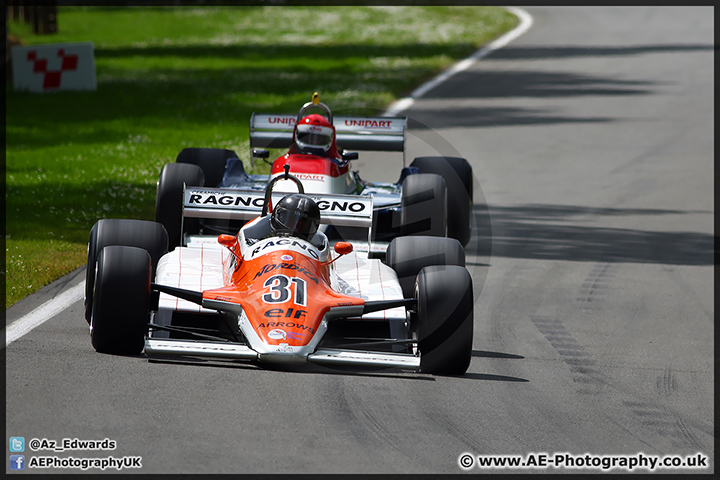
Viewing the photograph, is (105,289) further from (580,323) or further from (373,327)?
(580,323)

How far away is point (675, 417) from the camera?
7.12 m

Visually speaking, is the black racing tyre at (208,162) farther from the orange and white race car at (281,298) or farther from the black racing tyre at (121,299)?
the black racing tyre at (121,299)

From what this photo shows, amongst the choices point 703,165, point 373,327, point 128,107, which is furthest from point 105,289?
point 128,107

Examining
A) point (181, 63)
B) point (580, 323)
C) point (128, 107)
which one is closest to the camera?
point (580, 323)

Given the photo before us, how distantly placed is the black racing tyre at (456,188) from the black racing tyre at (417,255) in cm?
291

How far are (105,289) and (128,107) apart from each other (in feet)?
51.1

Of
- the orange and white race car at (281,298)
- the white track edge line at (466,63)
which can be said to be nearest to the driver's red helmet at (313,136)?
the orange and white race car at (281,298)

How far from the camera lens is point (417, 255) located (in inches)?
340

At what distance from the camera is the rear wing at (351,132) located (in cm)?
1254

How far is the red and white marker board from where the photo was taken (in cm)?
2316

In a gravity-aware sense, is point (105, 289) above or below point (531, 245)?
above

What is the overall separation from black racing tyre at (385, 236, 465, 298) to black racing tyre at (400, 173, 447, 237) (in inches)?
69.3

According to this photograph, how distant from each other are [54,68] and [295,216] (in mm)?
17082

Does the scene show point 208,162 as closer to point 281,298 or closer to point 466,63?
point 281,298
